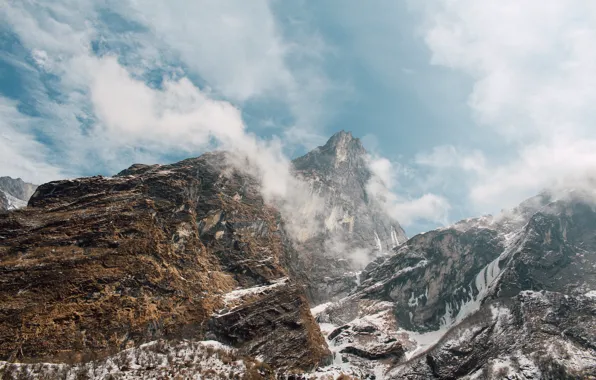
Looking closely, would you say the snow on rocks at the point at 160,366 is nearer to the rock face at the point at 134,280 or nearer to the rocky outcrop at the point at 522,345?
the rock face at the point at 134,280

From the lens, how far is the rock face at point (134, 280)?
114 metres

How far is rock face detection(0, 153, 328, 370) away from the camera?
113500mm

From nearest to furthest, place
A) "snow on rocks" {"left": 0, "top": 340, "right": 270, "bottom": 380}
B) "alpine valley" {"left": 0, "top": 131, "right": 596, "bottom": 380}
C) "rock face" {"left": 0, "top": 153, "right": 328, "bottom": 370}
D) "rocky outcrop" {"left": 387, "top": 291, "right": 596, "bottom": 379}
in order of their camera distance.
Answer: "snow on rocks" {"left": 0, "top": 340, "right": 270, "bottom": 380}
"alpine valley" {"left": 0, "top": 131, "right": 596, "bottom": 380}
"rock face" {"left": 0, "top": 153, "right": 328, "bottom": 370}
"rocky outcrop" {"left": 387, "top": 291, "right": 596, "bottom": 379}

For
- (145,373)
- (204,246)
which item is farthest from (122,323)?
(204,246)

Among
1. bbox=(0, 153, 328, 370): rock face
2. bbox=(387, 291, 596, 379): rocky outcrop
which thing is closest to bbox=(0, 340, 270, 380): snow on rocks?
bbox=(0, 153, 328, 370): rock face

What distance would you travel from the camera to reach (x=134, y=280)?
13312 centimetres

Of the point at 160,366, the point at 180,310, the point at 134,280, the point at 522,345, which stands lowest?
the point at 522,345

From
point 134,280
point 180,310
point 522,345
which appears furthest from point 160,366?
point 522,345

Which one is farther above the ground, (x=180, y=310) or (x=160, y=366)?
(x=180, y=310)

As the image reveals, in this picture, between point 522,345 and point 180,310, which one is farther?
point 522,345

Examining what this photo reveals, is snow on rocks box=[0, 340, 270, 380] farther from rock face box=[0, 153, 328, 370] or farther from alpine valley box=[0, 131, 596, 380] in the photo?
rock face box=[0, 153, 328, 370]

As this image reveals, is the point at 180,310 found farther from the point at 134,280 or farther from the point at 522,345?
the point at 522,345

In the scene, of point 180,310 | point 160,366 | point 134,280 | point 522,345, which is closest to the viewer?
point 160,366

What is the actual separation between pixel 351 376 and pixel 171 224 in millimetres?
87406
